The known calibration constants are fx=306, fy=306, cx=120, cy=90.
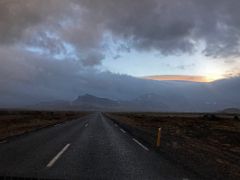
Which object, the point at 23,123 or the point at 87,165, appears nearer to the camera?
the point at 87,165

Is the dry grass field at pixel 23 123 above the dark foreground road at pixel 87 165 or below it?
above

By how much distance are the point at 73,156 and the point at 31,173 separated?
369 cm

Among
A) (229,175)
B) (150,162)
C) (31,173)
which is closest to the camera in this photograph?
(31,173)

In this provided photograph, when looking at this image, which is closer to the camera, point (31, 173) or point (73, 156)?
point (31, 173)

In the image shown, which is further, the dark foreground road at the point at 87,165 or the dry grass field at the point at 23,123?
the dry grass field at the point at 23,123

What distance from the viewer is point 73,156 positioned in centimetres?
1227

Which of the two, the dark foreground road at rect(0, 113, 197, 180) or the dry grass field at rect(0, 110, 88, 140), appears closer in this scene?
the dark foreground road at rect(0, 113, 197, 180)

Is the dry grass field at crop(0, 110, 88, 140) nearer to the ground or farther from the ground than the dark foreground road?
farther from the ground

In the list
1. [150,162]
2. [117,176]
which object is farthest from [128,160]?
[117,176]

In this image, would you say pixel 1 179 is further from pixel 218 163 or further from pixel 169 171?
pixel 218 163

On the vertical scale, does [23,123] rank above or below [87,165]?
above

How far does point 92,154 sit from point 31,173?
4.61 m

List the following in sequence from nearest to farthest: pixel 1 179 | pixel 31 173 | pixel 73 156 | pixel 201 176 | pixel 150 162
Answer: pixel 1 179
pixel 31 173
pixel 201 176
pixel 150 162
pixel 73 156

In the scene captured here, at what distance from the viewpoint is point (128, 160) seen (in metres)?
11.8
